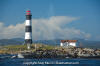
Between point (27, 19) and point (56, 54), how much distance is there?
2702 cm

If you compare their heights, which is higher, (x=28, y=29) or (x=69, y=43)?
(x=28, y=29)

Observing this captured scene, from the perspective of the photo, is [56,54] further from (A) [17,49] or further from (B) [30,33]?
(A) [17,49]

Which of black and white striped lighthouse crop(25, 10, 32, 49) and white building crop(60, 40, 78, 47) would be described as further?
white building crop(60, 40, 78, 47)

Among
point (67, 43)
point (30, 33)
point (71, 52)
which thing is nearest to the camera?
point (71, 52)

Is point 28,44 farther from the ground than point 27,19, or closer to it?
closer to it

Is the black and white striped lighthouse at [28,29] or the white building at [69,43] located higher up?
the black and white striped lighthouse at [28,29]

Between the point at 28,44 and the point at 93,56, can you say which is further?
the point at 28,44

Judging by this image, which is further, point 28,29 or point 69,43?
point 69,43

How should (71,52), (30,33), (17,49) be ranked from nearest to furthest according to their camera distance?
(71,52) → (30,33) → (17,49)

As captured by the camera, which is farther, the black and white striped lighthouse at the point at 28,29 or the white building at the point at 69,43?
the white building at the point at 69,43

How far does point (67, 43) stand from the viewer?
146m

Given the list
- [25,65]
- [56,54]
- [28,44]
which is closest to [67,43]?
[28,44]

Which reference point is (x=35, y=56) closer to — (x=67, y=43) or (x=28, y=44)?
(x=28, y=44)

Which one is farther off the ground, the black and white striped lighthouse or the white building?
the black and white striped lighthouse
